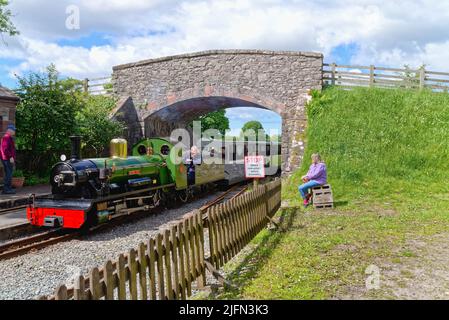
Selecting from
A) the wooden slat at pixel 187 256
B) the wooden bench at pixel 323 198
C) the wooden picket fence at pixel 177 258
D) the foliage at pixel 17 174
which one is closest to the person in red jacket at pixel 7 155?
the foliage at pixel 17 174

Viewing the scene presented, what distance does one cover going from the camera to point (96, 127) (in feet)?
52.5

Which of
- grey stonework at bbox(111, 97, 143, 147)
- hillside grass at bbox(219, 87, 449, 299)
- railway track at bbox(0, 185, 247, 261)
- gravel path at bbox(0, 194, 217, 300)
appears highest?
grey stonework at bbox(111, 97, 143, 147)

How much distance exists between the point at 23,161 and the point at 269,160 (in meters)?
13.4

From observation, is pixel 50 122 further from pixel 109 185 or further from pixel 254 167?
pixel 254 167

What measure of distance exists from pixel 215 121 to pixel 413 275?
4002 cm

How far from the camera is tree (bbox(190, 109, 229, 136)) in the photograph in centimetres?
4222

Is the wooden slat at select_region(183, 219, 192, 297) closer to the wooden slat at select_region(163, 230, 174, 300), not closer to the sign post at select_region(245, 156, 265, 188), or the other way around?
the wooden slat at select_region(163, 230, 174, 300)

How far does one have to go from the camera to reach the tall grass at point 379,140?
12.5 metres

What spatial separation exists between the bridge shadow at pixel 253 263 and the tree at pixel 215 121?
3295cm

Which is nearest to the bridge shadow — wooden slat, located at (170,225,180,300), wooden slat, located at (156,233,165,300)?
wooden slat, located at (170,225,180,300)

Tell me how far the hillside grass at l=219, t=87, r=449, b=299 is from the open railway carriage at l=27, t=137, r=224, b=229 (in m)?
3.37

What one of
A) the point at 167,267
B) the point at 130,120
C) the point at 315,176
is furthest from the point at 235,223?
the point at 130,120

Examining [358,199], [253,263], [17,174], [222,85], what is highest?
[222,85]
